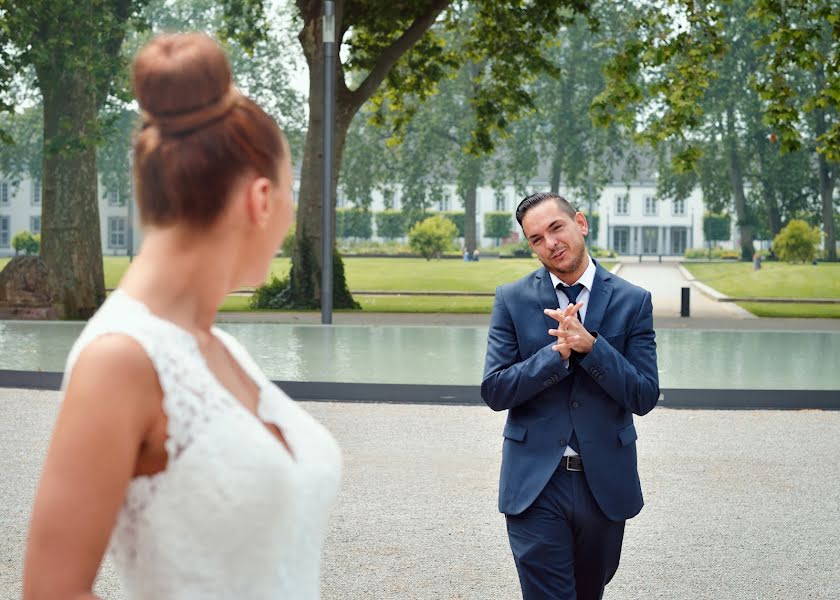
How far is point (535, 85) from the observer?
211ft

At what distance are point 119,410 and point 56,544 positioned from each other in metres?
0.17

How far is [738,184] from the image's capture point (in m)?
63.5

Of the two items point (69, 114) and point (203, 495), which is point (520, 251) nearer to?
point (69, 114)

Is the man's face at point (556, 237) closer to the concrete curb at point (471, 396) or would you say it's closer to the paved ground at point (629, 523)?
the paved ground at point (629, 523)

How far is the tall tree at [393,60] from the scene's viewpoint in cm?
2622

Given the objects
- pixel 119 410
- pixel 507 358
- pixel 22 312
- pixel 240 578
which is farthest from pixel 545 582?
pixel 22 312

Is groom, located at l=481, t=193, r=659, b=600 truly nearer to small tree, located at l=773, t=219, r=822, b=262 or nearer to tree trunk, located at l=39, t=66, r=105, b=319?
tree trunk, located at l=39, t=66, r=105, b=319

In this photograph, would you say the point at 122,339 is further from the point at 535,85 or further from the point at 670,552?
the point at 535,85

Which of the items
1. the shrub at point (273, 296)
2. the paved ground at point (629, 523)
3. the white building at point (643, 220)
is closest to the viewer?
the paved ground at point (629, 523)

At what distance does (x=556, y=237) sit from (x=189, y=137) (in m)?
2.52

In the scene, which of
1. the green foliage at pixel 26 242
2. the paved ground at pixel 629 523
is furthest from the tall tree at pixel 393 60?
the green foliage at pixel 26 242

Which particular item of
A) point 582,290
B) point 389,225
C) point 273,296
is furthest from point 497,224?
point 582,290

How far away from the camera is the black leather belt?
12.8ft

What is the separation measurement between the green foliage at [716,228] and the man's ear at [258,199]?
327 feet
